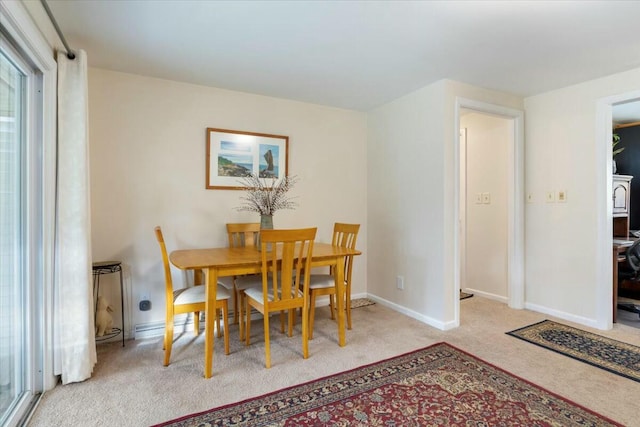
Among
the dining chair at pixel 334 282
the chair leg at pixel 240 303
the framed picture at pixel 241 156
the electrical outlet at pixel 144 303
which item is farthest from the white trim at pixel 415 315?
the electrical outlet at pixel 144 303

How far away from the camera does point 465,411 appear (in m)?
1.76

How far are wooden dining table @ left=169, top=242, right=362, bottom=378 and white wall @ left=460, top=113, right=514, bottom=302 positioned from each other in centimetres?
215

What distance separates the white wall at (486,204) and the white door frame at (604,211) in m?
0.79

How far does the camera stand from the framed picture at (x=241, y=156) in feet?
10.3

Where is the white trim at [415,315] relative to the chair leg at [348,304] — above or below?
below

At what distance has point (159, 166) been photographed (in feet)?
9.61

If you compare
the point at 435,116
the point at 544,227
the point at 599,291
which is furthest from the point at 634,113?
the point at 435,116

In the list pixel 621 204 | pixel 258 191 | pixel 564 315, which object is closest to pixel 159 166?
pixel 258 191

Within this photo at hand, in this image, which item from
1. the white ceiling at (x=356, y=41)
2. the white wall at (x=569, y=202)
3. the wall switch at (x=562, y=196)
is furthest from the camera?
the wall switch at (x=562, y=196)

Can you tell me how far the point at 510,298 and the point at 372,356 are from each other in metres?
2.08

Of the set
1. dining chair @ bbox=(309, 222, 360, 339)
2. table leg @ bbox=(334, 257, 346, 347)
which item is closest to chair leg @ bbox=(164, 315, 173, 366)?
dining chair @ bbox=(309, 222, 360, 339)

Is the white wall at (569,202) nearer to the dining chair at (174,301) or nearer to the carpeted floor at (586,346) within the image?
the carpeted floor at (586,346)

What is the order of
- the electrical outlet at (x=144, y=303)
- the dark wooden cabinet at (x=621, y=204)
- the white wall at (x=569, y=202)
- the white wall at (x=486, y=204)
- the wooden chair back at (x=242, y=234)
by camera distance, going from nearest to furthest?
the electrical outlet at (x=144, y=303) < the white wall at (x=569, y=202) < the wooden chair back at (x=242, y=234) < the white wall at (x=486, y=204) < the dark wooden cabinet at (x=621, y=204)

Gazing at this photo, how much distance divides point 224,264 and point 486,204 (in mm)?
3298
